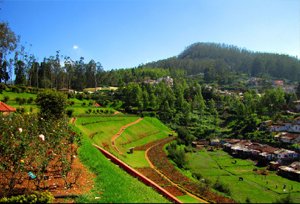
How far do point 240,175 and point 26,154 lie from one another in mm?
27382

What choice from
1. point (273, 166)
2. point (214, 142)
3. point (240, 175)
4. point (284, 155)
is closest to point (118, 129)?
point (240, 175)

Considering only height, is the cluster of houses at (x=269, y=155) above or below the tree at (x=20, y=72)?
below

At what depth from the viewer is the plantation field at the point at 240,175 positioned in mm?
25820

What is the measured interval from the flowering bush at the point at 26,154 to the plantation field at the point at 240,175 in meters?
13.9

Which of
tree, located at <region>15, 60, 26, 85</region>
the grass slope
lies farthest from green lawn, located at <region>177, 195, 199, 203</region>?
tree, located at <region>15, 60, 26, 85</region>

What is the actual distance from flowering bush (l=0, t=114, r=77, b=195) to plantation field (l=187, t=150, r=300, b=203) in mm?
13854

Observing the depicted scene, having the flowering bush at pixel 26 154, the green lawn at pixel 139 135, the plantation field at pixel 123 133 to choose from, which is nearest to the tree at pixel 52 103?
the plantation field at pixel 123 133

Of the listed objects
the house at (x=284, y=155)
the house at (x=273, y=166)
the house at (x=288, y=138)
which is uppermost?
the house at (x=288, y=138)

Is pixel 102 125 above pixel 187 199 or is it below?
below

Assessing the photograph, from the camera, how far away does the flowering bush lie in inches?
394

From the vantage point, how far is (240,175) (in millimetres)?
32469

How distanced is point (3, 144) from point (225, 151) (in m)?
41.4

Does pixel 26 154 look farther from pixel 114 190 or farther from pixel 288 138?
pixel 288 138

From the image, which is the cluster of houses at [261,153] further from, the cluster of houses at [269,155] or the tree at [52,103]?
the tree at [52,103]
